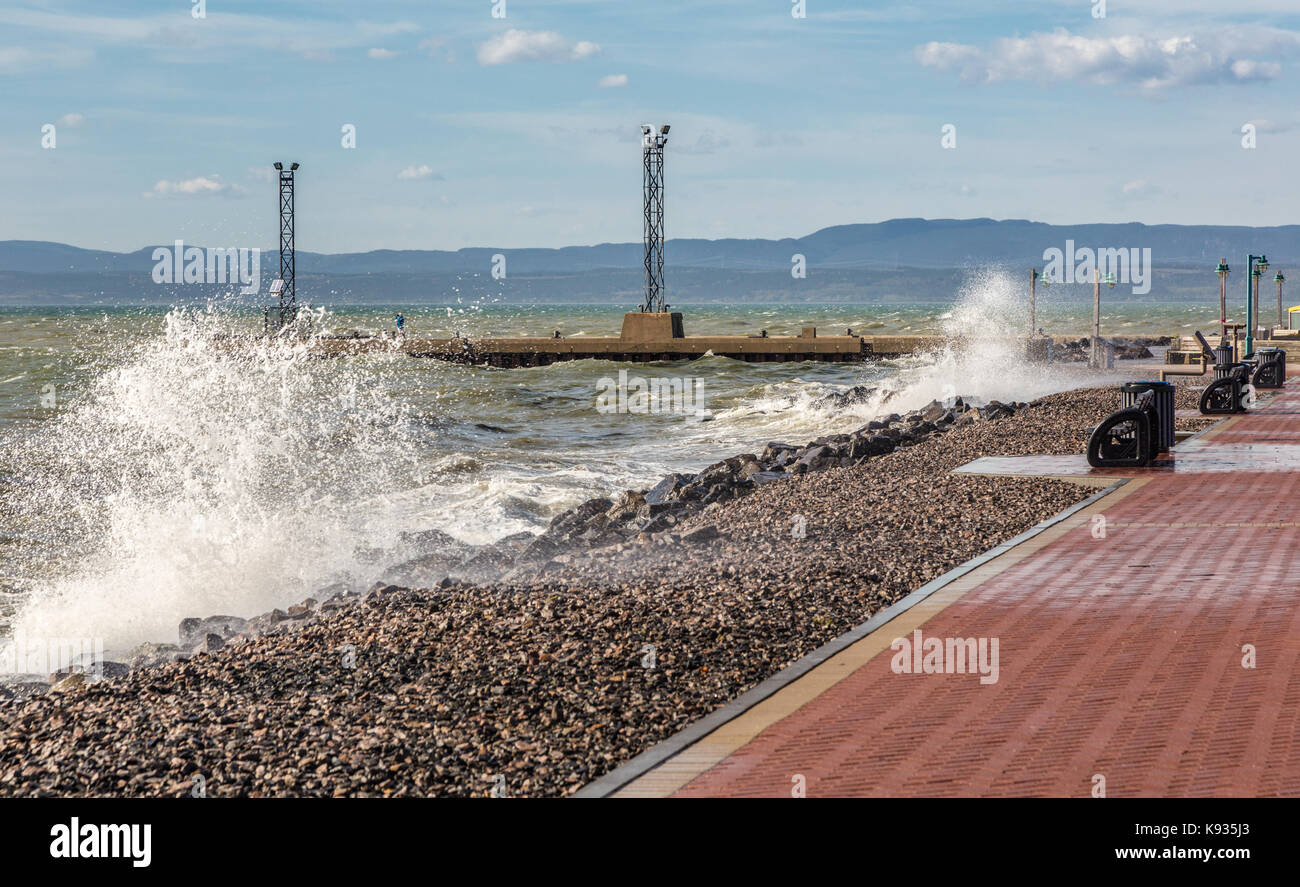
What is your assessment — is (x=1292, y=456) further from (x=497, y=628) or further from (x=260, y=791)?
(x=260, y=791)

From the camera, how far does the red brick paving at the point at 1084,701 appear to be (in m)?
5.29

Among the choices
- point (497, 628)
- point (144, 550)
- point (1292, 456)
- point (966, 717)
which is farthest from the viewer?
point (1292, 456)

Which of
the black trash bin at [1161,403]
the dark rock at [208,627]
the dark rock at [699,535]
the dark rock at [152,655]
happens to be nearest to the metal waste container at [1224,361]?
the black trash bin at [1161,403]

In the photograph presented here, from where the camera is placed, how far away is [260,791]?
5648 mm

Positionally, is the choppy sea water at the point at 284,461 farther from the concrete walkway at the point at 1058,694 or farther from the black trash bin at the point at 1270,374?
the concrete walkway at the point at 1058,694

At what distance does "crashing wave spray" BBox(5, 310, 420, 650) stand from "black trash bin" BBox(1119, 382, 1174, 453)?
9.52 metres

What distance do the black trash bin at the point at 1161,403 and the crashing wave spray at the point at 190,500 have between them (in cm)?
952

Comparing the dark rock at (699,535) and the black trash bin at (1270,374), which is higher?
the black trash bin at (1270,374)

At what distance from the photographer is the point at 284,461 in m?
22.8

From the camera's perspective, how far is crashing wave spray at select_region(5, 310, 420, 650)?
41.7 feet

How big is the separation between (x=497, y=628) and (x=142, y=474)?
49.0ft

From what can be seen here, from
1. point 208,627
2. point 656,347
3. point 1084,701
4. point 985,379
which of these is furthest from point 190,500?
point 656,347

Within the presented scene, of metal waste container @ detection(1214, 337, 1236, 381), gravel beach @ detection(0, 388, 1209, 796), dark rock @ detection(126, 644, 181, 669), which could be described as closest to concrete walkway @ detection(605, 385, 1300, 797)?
gravel beach @ detection(0, 388, 1209, 796)
